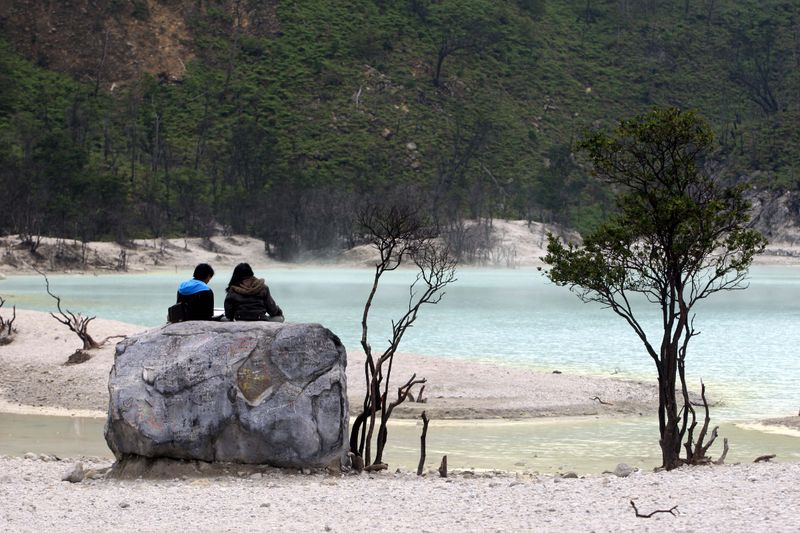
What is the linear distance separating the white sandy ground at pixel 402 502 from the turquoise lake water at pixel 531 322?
9.78 metres

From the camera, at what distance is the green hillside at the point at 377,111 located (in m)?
87.4

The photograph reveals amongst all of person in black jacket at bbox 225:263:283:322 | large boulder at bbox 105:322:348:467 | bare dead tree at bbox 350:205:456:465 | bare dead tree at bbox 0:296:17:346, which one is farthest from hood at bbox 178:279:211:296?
bare dead tree at bbox 0:296:17:346

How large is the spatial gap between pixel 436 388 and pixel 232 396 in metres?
10.9

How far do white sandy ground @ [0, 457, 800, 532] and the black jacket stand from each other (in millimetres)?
1678

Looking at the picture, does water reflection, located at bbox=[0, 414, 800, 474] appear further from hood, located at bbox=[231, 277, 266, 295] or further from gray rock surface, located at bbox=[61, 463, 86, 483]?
gray rock surface, located at bbox=[61, 463, 86, 483]

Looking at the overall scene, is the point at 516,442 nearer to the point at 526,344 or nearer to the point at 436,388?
the point at 436,388

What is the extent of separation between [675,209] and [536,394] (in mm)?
8619

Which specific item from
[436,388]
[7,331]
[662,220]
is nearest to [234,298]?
[662,220]

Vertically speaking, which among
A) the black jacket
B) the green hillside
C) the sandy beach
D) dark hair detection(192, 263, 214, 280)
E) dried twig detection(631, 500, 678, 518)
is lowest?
the sandy beach

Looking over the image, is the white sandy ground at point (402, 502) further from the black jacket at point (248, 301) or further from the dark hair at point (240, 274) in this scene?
the dark hair at point (240, 274)

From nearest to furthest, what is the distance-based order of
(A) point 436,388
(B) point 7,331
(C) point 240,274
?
(C) point 240,274 → (A) point 436,388 → (B) point 7,331

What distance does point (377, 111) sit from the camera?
117562 mm

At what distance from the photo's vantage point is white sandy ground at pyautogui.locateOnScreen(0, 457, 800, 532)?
9273mm

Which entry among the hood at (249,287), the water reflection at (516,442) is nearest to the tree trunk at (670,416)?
the water reflection at (516,442)
